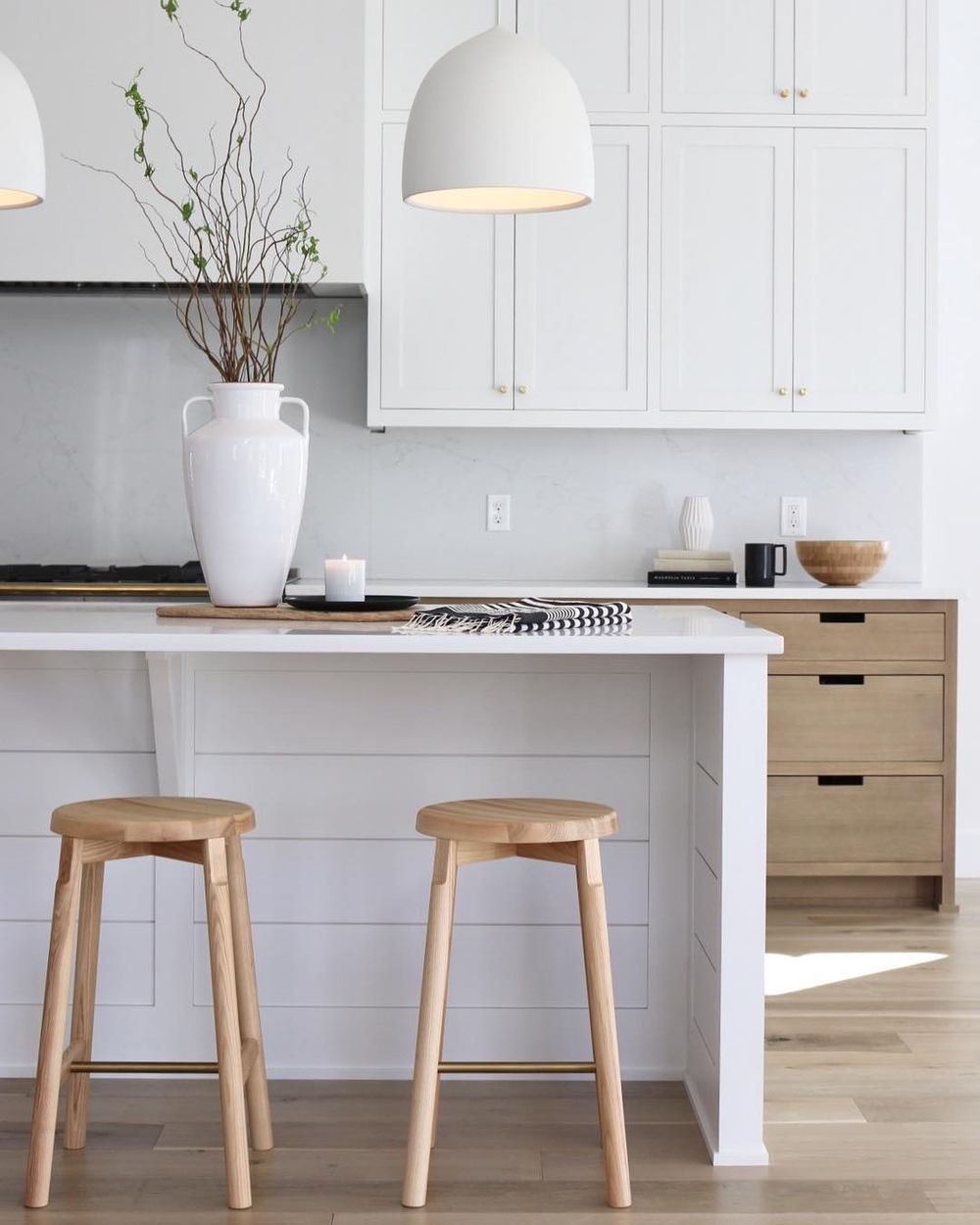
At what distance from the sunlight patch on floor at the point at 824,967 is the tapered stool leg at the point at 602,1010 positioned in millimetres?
1182

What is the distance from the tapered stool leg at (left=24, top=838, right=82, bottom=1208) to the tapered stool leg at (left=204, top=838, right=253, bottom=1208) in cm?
19

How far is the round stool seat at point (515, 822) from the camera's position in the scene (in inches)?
75.8

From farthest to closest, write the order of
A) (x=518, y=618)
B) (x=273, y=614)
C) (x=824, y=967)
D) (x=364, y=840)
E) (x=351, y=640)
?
1. (x=824, y=967)
2. (x=364, y=840)
3. (x=273, y=614)
4. (x=518, y=618)
5. (x=351, y=640)

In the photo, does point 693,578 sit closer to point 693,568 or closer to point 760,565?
point 693,568

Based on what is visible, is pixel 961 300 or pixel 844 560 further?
pixel 961 300

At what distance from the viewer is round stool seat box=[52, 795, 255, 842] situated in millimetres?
1947

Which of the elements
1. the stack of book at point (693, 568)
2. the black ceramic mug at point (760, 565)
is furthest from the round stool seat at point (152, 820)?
the black ceramic mug at point (760, 565)

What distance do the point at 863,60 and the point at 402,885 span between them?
286 cm

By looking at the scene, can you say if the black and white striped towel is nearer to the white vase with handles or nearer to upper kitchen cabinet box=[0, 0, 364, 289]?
the white vase with handles

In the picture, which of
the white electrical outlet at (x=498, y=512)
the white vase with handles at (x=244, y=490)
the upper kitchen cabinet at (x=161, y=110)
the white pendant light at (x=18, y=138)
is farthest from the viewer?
the white electrical outlet at (x=498, y=512)

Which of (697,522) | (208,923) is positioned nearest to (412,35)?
(697,522)

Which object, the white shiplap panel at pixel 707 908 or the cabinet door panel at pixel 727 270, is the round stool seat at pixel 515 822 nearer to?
the white shiplap panel at pixel 707 908

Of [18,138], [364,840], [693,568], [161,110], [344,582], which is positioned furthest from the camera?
Answer: [693,568]

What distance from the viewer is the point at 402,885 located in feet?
8.12
